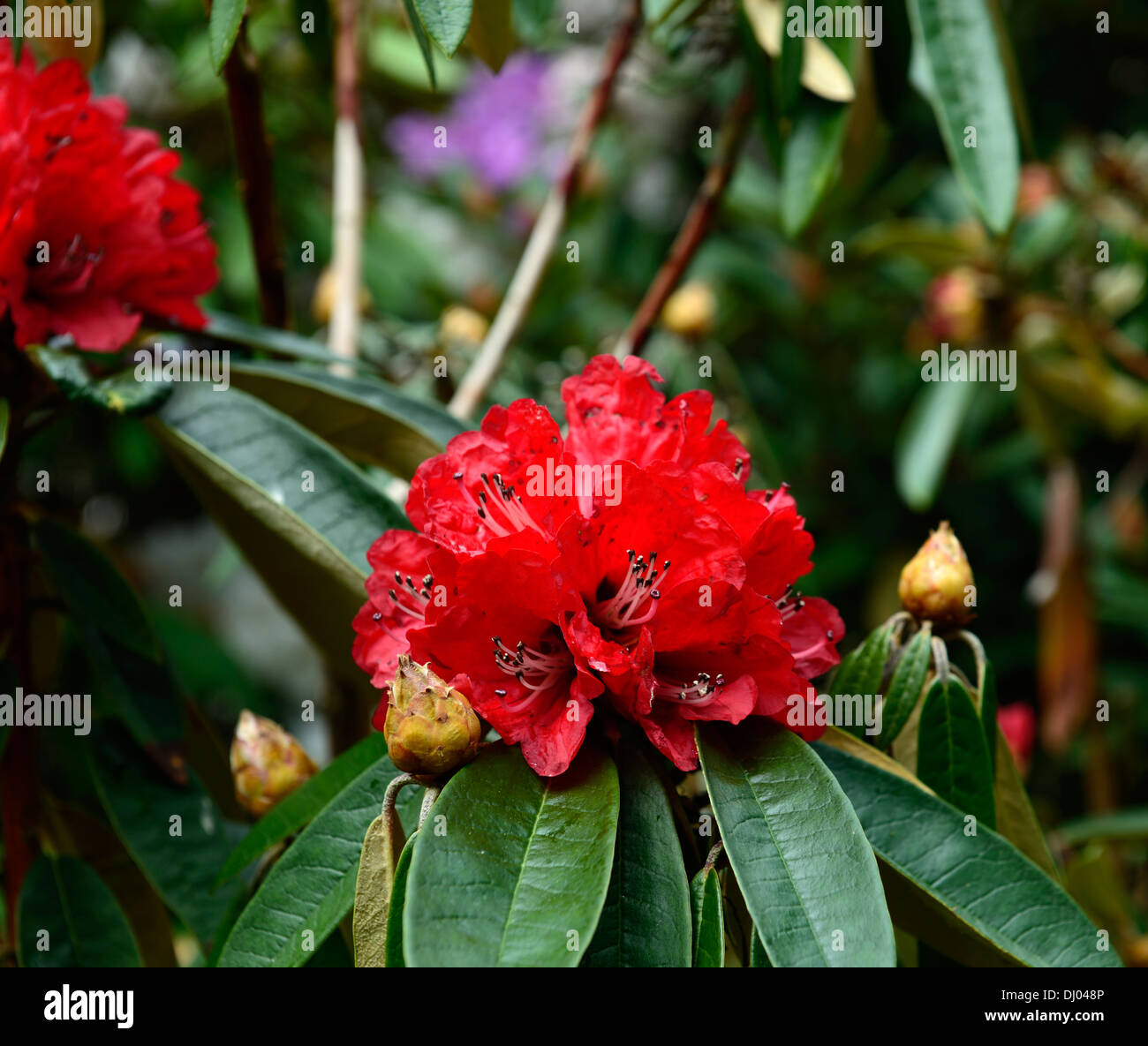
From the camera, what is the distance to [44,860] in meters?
0.88

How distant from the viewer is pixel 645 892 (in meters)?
0.59

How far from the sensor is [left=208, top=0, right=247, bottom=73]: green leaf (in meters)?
0.72

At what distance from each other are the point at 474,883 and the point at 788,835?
0.57 feet

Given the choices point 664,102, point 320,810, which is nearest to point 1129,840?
point 320,810

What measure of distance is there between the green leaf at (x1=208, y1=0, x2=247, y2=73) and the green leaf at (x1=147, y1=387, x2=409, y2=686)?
0.26 meters

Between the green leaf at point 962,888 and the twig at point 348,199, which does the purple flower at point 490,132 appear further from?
the green leaf at point 962,888

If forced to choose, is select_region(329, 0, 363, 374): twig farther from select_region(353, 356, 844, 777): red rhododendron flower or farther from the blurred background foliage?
select_region(353, 356, 844, 777): red rhododendron flower

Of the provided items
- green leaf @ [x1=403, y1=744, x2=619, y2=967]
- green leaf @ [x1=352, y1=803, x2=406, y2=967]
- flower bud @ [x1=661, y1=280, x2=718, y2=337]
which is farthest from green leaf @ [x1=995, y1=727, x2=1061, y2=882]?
flower bud @ [x1=661, y1=280, x2=718, y2=337]

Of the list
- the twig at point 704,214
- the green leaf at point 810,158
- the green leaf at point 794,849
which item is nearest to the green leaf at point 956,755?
the green leaf at point 794,849

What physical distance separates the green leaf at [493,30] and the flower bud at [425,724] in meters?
0.58

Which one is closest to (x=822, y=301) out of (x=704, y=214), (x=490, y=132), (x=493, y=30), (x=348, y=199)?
(x=490, y=132)

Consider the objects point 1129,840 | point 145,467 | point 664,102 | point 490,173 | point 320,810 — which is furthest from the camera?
point 664,102

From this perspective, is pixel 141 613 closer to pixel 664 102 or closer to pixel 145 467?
pixel 145 467

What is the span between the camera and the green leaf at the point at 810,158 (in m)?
1.04
